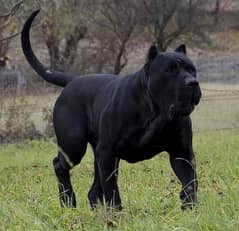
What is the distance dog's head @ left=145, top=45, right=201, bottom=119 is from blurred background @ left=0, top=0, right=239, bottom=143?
920 centimetres

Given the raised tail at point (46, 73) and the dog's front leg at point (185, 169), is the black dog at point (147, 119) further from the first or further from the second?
the raised tail at point (46, 73)

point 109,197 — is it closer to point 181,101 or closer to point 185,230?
point 181,101

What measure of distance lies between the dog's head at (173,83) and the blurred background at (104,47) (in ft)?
30.2

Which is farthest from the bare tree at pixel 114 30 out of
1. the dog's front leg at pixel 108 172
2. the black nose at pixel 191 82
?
the black nose at pixel 191 82

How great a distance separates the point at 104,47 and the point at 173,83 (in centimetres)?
2172

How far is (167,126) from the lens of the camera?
593cm

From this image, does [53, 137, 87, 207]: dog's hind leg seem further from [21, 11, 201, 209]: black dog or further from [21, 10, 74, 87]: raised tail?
[21, 10, 74, 87]: raised tail

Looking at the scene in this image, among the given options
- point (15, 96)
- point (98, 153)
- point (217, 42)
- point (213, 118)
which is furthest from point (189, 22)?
point (98, 153)

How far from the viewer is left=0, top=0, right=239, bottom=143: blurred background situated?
19.0 metres

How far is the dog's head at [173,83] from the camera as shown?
5.56 meters

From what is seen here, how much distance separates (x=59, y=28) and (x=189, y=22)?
318 inches

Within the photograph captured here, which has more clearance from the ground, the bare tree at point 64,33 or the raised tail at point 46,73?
the raised tail at point 46,73

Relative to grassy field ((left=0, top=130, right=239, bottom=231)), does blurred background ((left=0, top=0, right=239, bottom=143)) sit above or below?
below

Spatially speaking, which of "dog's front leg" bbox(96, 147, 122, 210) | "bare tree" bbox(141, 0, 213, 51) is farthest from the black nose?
"bare tree" bbox(141, 0, 213, 51)
